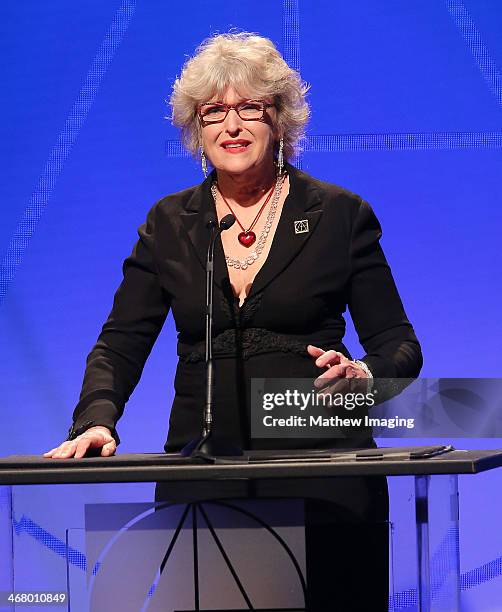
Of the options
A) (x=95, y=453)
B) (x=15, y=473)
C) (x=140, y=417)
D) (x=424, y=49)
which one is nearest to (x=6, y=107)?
(x=140, y=417)

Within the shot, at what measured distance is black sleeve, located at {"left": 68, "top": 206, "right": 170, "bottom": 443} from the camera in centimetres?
239

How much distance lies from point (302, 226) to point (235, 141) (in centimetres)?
23

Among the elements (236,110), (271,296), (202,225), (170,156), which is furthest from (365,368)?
(170,156)

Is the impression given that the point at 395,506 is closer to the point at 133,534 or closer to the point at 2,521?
the point at 133,534

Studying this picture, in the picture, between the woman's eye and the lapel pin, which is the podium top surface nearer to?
the lapel pin

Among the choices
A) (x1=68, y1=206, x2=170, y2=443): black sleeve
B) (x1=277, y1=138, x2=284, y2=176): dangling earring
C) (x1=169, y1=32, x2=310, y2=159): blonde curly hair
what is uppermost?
(x1=169, y1=32, x2=310, y2=159): blonde curly hair

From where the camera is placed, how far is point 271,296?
2396mm

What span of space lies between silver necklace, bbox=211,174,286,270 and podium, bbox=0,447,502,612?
70 cm

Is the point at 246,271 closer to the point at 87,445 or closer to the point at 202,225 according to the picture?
the point at 202,225

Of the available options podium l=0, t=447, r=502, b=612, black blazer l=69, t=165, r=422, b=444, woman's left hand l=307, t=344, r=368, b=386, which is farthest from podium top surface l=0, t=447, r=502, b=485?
black blazer l=69, t=165, r=422, b=444

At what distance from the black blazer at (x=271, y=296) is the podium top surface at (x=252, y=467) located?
44 cm

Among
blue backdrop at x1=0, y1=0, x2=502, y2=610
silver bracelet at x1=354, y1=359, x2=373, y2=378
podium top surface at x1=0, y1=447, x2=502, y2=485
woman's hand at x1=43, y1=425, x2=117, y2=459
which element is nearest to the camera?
podium top surface at x1=0, y1=447, x2=502, y2=485

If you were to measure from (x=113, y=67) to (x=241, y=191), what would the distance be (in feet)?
4.91

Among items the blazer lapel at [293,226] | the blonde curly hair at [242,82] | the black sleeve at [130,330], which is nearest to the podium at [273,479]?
the black sleeve at [130,330]
